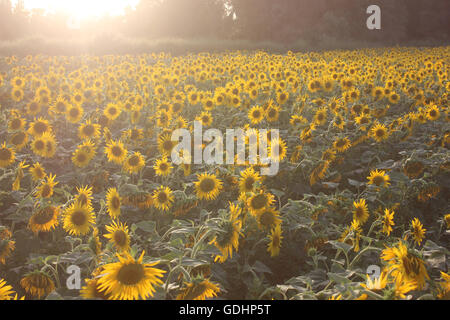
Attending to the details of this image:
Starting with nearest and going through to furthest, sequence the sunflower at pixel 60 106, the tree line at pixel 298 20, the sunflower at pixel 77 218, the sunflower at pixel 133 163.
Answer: the sunflower at pixel 77 218
the sunflower at pixel 133 163
the sunflower at pixel 60 106
the tree line at pixel 298 20

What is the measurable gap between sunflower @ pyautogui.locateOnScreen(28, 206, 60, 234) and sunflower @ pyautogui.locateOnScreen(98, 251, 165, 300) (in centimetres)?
148

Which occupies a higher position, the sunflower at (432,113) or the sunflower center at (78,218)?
the sunflower at (432,113)

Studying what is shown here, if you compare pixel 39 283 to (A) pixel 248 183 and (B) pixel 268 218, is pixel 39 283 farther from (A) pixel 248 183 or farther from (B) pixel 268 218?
(A) pixel 248 183

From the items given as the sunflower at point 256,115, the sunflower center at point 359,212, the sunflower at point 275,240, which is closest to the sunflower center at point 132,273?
the sunflower at point 275,240

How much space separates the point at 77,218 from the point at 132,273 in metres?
1.44

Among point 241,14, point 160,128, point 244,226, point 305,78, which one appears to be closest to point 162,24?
point 241,14

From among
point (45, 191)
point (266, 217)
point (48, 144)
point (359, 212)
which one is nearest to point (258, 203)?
point (266, 217)

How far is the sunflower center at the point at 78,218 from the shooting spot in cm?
296

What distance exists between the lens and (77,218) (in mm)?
2967

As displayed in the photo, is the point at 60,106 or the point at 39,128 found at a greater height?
the point at 60,106

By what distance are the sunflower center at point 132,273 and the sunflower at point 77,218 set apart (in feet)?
4.45

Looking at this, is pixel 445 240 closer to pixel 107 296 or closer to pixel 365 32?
pixel 107 296

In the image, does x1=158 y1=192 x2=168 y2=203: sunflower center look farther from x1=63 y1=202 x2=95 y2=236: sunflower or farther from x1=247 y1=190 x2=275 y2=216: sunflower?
x1=247 y1=190 x2=275 y2=216: sunflower

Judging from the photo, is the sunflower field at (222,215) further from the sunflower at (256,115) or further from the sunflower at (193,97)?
the sunflower at (193,97)
